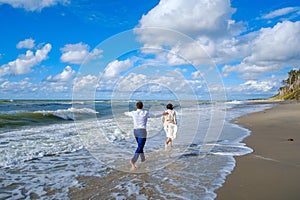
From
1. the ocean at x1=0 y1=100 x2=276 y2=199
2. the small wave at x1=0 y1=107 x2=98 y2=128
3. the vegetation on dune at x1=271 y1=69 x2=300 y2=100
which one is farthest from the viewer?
the vegetation on dune at x1=271 y1=69 x2=300 y2=100

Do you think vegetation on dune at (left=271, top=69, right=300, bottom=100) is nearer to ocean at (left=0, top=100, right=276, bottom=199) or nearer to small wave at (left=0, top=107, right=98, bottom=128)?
small wave at (left=0, top=107, right=98, bottom=128)

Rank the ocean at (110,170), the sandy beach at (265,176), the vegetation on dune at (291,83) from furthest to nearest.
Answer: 1. the vegetation on dune at (291,83)
2. the ocean at (110,170)
3. the sandy beach at (265,176)

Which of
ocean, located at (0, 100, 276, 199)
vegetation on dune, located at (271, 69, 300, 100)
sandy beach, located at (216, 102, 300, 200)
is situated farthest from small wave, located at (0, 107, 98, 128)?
vegetation on dune, located at (271, 69, 300, 100)

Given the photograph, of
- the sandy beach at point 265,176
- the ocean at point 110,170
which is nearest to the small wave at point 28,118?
the ocean at point 110,170

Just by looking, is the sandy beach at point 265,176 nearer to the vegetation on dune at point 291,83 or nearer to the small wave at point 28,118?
the small wave at point 28,118

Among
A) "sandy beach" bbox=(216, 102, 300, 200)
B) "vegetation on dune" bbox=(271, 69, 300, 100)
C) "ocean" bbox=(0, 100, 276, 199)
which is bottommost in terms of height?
"ocean" bbox=(0, 100, 276, 199)

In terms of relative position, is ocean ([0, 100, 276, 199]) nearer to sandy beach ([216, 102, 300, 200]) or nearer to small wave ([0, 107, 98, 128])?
sandy beach ([216, 102, 300, 200])

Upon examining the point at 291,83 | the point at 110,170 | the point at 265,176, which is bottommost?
the point at 110,170

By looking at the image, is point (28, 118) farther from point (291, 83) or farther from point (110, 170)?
point (291, 83)

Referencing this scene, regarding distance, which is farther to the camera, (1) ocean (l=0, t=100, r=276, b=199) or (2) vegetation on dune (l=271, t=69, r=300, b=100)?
(2) vegetation on dune (l=271, t=69, r=300, b=100)

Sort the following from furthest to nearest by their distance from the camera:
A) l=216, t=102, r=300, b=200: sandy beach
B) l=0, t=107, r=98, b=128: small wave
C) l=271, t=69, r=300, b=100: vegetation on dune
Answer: l=271, t=69, r=300, b=100: vegetation on dune
l=0, t=107, r=98, b=128: small wave
l=216, t=102, r=300, b=200: sandy beach

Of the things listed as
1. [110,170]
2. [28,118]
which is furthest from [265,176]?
[28,118]

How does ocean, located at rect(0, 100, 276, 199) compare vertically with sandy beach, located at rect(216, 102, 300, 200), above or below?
below

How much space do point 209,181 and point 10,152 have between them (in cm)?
767
